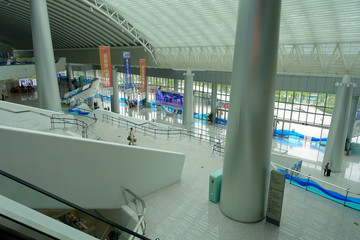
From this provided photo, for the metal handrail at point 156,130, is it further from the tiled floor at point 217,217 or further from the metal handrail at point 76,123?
the tiled floor at point 217,217

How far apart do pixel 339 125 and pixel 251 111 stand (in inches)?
492

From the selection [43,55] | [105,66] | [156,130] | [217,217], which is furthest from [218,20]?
[217,217]

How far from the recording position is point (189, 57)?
2558 centimetres

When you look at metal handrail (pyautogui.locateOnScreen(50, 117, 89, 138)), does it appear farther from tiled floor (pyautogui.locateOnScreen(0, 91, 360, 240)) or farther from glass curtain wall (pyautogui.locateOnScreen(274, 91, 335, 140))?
glass curtain wall (pyautogui.locateOnScreen(274, 91, 335, 140))

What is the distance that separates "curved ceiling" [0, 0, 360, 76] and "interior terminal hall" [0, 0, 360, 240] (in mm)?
108

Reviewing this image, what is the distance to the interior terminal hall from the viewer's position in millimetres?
4805

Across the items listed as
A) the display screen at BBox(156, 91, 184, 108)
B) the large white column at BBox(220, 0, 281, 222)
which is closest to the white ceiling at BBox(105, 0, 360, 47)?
the display screen at BBox(156, 91, 184, 108)

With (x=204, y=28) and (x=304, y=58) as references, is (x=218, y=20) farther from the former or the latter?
(x=304, y=58)

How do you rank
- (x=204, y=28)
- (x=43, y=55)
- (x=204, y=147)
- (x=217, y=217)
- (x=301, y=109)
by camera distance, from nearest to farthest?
(x=217, y=217) < (x=204, y=147) < (x=43, y=55) < (x=204, y=28) < (x=301, y=109)

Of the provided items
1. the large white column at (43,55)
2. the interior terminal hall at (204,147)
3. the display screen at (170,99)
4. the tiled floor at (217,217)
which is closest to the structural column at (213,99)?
the interior terminal hall at (204,147)

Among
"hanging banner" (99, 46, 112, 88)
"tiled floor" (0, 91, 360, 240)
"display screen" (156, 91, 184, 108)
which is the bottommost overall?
"tiled floor" (0, 91, 360, 240)

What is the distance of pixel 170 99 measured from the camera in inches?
1080

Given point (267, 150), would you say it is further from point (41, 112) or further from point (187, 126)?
point (187, 126)

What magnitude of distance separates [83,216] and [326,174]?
46.1ft
